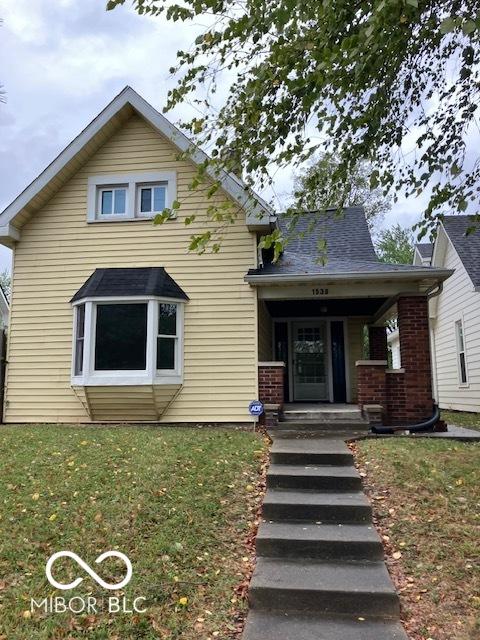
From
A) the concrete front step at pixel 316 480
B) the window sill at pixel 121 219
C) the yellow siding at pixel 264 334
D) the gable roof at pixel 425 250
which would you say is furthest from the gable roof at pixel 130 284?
the gable roof at pixel 425 250

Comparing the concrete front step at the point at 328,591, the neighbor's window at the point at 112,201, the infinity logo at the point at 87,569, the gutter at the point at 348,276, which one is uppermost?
the neighbor's window at the point at 112,201

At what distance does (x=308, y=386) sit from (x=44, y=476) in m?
8.03

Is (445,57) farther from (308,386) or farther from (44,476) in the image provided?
(308,386)

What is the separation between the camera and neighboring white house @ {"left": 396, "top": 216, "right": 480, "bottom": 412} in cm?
1418

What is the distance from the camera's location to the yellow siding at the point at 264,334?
10.5 metres

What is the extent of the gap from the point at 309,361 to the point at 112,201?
19.9 feet

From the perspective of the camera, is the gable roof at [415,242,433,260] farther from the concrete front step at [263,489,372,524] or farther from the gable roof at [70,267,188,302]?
the concrete front step at [263,489,372,524]

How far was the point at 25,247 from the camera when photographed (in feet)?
35.0

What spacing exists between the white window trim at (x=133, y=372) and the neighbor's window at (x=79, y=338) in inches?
10.1

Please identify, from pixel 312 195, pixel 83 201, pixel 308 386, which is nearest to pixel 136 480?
pixel 312 195

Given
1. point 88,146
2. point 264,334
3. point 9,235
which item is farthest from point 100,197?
point 264,334

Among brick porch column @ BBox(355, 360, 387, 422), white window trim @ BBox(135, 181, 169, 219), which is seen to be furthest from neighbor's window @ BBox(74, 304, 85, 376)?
brick porch column @ BBox(355, 360, 387, 422)

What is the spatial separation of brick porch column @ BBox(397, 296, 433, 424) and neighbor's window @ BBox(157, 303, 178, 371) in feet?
14.2

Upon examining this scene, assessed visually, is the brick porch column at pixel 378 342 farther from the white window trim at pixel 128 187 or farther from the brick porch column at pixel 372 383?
the white window trim at pixel 128 187
